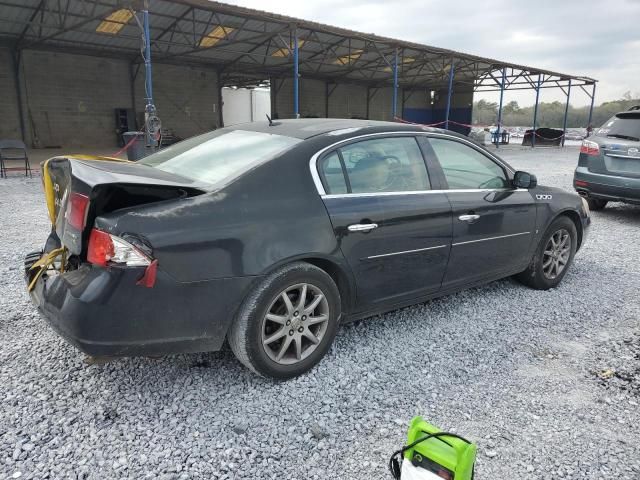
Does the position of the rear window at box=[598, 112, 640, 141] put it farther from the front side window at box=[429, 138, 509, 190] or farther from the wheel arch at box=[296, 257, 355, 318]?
the wheel arch at box=[296, 257, 355, 318]

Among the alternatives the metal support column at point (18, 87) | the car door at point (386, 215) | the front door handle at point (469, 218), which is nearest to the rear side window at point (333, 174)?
the car door at point (386, 215)

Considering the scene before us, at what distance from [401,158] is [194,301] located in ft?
5.60

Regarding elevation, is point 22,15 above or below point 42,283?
above

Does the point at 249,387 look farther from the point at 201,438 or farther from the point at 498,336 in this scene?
the point at 498,336

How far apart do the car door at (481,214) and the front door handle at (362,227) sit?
0.76 metres

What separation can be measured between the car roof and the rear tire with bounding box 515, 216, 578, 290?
1.49 metres

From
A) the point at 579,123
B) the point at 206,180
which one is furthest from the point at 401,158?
the point at 579,123

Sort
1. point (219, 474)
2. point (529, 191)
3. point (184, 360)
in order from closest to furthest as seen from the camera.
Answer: point (219, 474)
point (184, 360)
point (529, 191)

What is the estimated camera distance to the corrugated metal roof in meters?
15.1

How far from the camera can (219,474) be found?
1.99m

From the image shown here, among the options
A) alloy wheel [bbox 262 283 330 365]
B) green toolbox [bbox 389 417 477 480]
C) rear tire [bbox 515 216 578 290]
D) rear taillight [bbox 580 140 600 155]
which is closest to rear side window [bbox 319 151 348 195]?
alloy wheel [bbox 262 283 330 365]

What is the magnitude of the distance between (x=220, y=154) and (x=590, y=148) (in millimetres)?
6442

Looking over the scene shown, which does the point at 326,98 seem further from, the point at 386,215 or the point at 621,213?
the point at 386,215

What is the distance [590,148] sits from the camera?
23.9 ft
